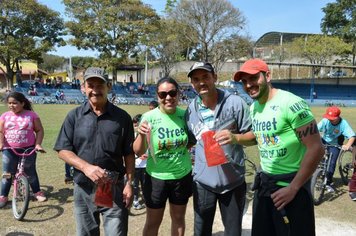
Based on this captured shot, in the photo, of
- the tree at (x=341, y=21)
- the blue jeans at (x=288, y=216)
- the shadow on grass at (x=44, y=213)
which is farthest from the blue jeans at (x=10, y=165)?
the tree at (x=341, y=21)

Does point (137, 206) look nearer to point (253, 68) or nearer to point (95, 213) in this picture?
point (95, 213)

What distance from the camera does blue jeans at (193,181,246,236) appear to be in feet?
10.1

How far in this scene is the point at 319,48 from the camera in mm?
45844

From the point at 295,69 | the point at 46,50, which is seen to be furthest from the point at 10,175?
the point at 295,69

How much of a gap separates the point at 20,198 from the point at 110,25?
31789 mm

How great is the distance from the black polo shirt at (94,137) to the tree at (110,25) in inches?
1310

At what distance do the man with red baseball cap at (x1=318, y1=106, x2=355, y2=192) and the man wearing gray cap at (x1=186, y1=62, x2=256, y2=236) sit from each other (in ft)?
12.8

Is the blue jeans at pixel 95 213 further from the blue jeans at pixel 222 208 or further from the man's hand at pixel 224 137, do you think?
the man's hand at pixel 224 137

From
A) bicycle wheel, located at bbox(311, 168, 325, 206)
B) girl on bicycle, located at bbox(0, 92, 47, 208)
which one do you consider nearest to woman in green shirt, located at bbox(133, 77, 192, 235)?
girl on bicycle, located at bbox(0, 92, 47, 208)

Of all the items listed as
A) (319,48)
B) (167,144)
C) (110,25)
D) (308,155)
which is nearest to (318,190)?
(167,144)

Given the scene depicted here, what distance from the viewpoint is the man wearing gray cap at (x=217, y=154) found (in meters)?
2.98

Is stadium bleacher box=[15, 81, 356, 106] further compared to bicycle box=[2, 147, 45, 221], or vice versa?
stadium bleacher box=[15, 81, 356, 106]

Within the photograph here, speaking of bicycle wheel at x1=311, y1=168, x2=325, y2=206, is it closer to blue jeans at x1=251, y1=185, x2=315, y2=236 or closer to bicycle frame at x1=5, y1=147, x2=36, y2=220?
blue jeans at x1=251, y1=185, x2=315, y2=236

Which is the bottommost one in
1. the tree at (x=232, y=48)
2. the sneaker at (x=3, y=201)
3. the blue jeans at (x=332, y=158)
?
the sneaker at (x=3, y=201)
